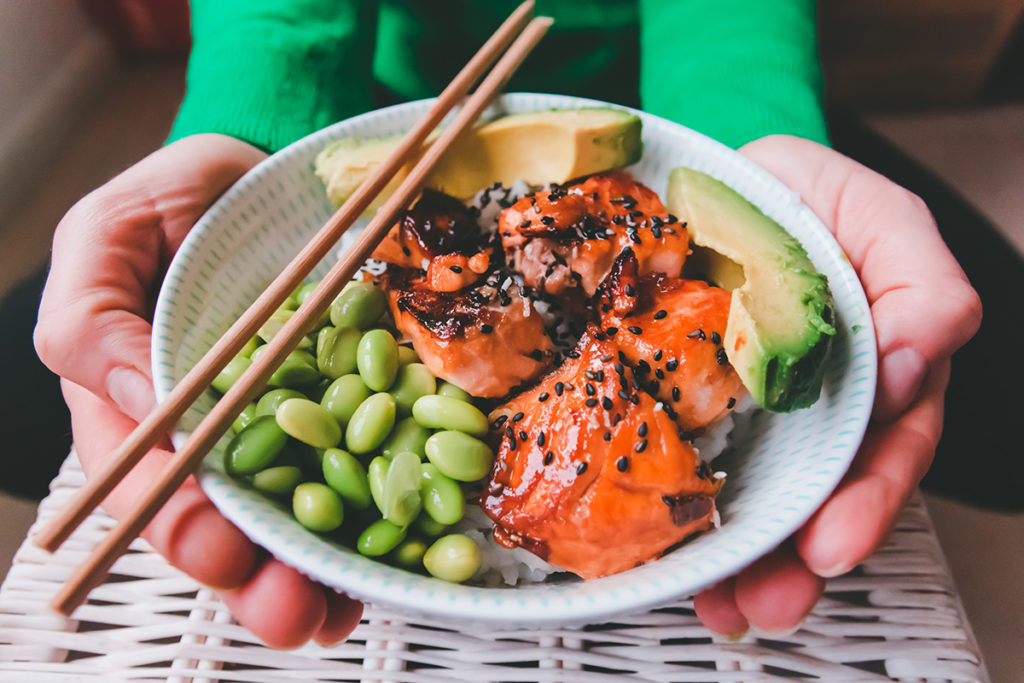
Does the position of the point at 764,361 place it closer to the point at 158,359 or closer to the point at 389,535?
the point at 389,535

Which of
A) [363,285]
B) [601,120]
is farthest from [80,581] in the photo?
[601,120]

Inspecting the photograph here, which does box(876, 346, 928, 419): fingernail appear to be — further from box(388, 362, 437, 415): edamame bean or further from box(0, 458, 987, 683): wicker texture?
box(388, 362, 437, 415): edamame bean

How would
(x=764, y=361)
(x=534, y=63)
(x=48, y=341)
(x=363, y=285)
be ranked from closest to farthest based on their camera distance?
(x=764, y=361) → (x=48, y=341) → (x=363, y=285) → (x=534, y=63)

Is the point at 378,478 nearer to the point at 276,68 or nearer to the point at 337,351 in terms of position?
the point at 337,351

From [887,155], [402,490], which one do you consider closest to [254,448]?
[402,490]

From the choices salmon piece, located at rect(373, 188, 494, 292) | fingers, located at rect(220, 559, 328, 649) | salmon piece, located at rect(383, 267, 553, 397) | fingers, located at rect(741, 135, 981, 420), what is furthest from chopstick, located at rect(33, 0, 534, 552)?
fingers, located at rect(741, 135, 981, 420)

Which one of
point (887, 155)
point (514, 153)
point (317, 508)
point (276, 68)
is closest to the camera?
point (317, 508)

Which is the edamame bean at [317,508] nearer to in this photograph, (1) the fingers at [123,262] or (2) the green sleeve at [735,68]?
(1) the fingers at [123,262]
